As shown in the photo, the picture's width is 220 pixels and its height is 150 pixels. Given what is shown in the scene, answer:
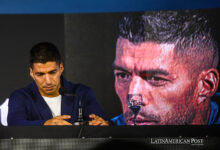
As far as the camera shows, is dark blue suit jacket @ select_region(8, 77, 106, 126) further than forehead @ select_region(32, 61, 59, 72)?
No

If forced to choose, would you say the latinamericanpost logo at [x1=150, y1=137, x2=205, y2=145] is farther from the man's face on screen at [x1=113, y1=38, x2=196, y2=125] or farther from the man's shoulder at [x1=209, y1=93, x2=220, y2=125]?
the man's shoulder at [x1=209, y1=93, x2=220, y2=125]

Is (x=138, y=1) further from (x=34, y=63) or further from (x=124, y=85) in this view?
(x=34, y=63)

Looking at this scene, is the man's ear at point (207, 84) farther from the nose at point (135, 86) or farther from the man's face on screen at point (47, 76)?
the man's face on screen at point (47, 76)

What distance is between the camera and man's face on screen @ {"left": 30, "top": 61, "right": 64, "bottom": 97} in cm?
343

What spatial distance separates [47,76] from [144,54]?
1.26 metres

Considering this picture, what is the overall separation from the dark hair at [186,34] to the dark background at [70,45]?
480 millimetres

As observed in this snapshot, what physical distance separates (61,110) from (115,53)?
0.98m

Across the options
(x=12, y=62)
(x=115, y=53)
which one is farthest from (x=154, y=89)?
(x=12, y=62)

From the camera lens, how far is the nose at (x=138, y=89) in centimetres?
342

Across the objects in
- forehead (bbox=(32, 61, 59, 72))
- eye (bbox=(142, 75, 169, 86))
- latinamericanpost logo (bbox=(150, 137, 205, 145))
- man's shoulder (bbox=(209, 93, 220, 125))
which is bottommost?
man's shoulder (bbox=(209, 93, 220, 125))

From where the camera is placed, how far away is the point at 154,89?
3424 mm

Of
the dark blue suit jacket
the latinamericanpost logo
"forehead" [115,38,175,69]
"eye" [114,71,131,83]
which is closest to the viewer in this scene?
the latinamericanpost logo

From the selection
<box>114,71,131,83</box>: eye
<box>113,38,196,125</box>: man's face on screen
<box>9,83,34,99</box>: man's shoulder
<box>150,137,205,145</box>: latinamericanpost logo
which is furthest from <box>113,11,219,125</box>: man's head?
<box>150,137,205,145</box>: latinamericanpost logo

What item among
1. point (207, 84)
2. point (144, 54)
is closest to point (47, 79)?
point (144, 54)
